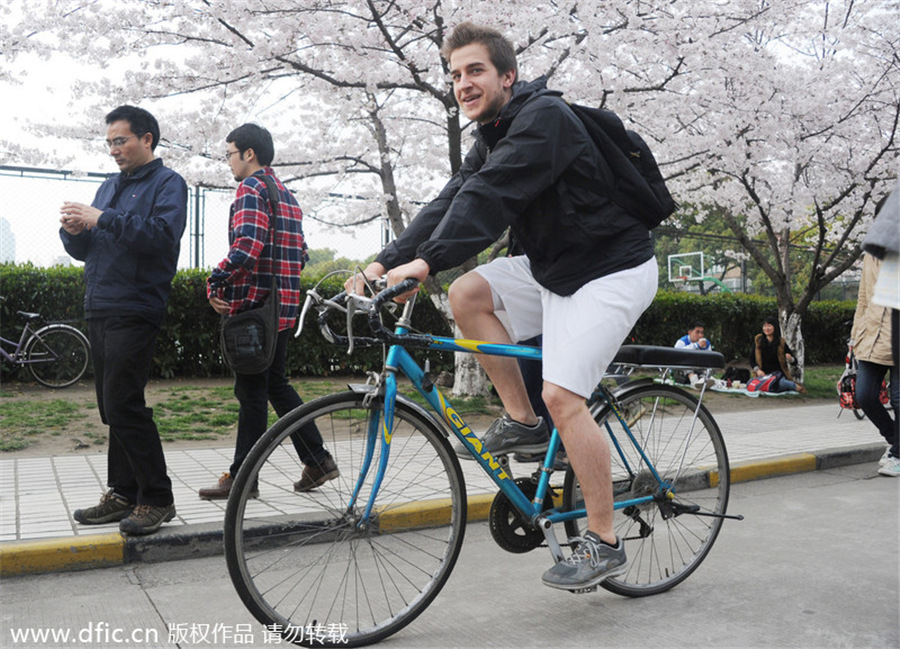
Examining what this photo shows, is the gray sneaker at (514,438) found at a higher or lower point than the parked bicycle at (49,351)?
lower

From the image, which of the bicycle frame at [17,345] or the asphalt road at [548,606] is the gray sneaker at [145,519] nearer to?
the asphalt road at [548,606]

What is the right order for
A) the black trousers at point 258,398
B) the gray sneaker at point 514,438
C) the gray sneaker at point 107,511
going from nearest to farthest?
1. the gray sneaker at point 514,438
2. the gray sneaker at point 107,511
3. the black trousers at point 258,398

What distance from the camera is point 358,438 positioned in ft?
9.98

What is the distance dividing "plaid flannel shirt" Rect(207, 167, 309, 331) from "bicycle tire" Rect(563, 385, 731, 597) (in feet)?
7.00

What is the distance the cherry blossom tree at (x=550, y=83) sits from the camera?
29.0 ft

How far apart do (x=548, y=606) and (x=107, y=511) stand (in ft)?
7.70

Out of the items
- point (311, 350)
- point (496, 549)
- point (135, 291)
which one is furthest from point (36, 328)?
point (496, 549)

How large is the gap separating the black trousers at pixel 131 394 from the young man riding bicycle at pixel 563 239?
1645 mm

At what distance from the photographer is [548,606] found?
3.47 metres

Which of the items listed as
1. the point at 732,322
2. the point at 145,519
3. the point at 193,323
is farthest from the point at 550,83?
the point at 732,322

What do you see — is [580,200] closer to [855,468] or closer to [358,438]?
[358,438]

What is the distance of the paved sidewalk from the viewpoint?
396 cm

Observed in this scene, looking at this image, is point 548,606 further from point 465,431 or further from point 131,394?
point 131,394

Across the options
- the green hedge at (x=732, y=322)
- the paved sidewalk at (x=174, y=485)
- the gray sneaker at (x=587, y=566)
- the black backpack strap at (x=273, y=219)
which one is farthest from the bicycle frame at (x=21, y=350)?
the green hedge at (x=732, y=322)
